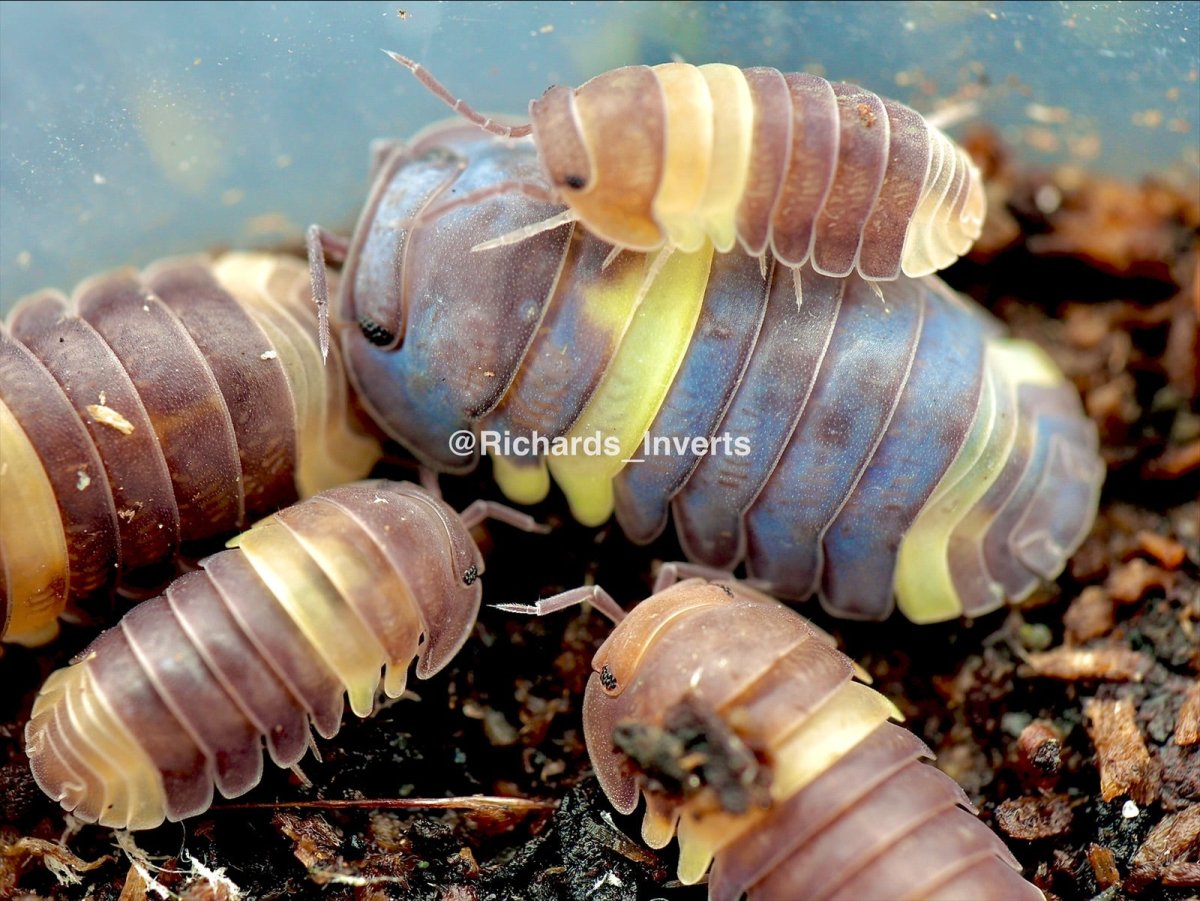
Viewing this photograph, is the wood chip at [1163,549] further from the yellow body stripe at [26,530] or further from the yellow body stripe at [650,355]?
the yellow body stripe at [26,530]

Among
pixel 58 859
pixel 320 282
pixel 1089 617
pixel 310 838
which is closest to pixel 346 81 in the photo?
pixel 320 282

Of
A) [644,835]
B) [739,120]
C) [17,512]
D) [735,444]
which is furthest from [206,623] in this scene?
[739,120]

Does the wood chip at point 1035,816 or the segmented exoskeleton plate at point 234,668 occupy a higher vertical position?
the segmented exoskeleton plate at point 234,668

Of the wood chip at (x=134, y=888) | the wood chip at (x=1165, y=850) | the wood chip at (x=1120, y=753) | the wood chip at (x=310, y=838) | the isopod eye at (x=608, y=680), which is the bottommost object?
→ the wood chip at (x=1165, y=850)

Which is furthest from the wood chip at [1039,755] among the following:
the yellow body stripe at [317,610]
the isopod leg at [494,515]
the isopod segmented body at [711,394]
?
the yellow body stripe at [317,610]

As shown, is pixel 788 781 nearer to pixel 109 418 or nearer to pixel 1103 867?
pixel 1103 867

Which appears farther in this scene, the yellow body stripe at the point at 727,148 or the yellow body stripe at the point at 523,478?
the yellow body stripe at the point at 523,478

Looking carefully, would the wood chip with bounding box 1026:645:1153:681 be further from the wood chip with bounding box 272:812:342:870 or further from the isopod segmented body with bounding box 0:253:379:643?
the isopod segmented body with bounding box 0:253:379:643
